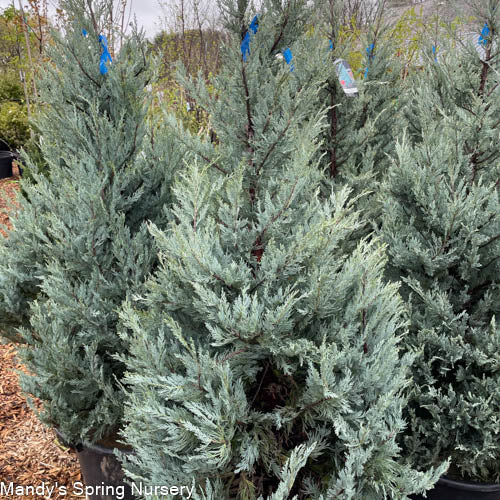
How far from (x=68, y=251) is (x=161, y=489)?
4.35 ft

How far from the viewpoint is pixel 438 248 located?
7.32 feet

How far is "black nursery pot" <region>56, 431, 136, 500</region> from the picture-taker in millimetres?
2625

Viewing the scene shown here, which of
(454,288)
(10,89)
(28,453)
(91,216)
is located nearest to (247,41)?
(91,216)

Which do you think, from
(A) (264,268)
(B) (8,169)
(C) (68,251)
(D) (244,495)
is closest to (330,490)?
(D) (244,495)

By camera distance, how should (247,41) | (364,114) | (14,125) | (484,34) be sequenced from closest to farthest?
(247,41), (484,34), (364,114), (14,125)

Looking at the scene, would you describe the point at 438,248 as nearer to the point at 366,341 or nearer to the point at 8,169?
the point at 366,341

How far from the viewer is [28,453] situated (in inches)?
136

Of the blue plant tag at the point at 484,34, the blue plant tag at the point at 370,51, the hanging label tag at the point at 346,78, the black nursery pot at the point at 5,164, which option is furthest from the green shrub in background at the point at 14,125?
the blue plant tag at the point at 484,34

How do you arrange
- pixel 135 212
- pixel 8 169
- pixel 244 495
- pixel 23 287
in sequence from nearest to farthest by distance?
pixel 244 495 < pixel 135 212 < pixel 23 287 < pixel 8 169

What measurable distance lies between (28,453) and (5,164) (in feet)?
25.6

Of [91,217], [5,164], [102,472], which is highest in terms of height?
[5,164]

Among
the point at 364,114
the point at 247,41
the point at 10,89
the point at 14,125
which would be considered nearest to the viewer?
the point at 247,41

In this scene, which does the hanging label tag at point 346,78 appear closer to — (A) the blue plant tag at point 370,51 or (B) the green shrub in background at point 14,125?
(A) the blue plant tag at point 370,51

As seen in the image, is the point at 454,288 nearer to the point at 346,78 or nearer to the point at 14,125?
the point at 346,78
